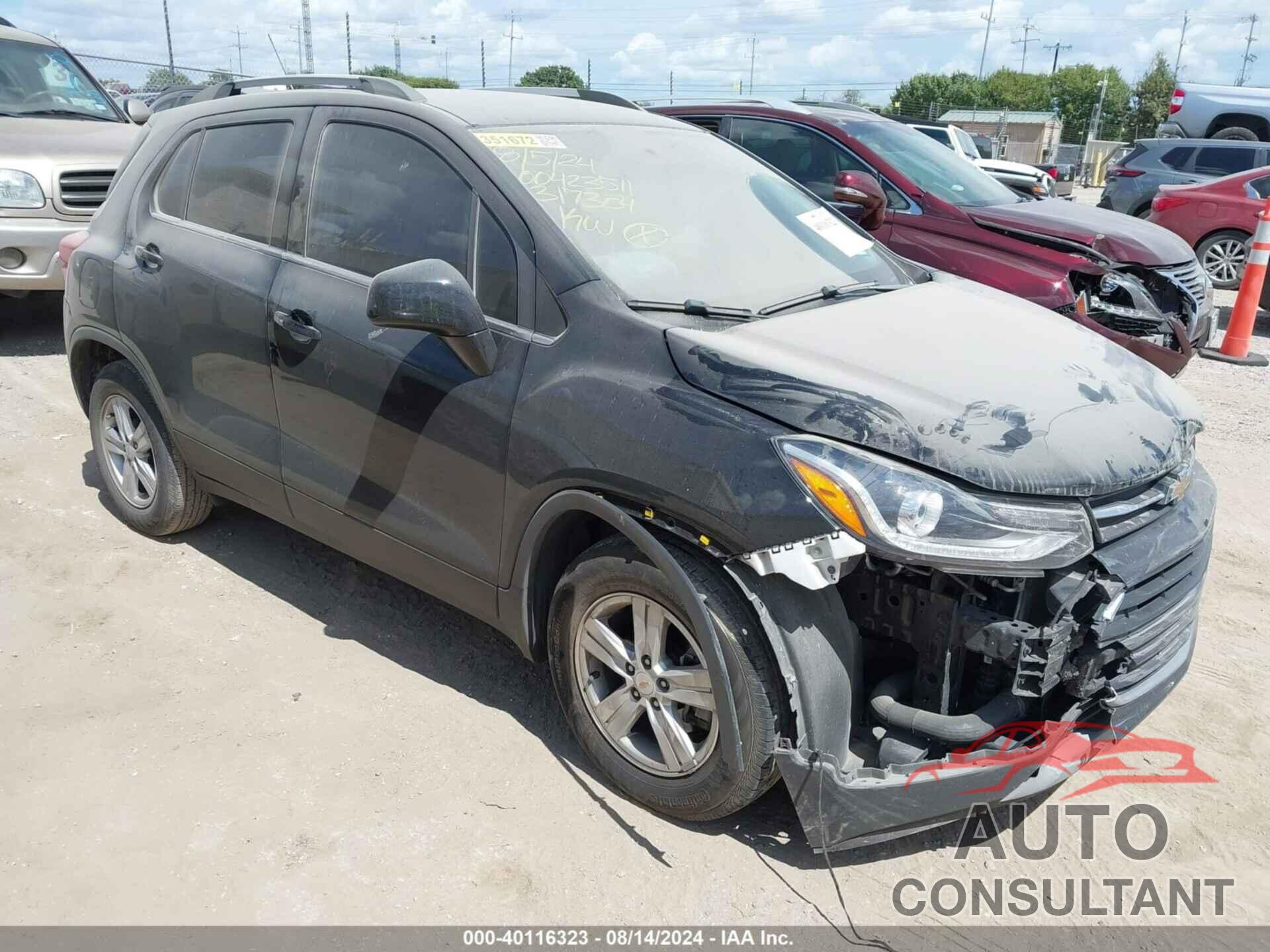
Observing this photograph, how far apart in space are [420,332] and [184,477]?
1.76m

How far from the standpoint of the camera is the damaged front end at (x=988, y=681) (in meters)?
2.42

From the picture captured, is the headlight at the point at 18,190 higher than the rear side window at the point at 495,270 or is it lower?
lower

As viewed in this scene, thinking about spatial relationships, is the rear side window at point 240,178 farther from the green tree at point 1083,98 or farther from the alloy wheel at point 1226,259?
the green tree at point 1083,98

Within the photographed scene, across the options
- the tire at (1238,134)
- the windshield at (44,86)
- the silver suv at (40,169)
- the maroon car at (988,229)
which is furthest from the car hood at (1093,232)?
the tire at (1238,134)

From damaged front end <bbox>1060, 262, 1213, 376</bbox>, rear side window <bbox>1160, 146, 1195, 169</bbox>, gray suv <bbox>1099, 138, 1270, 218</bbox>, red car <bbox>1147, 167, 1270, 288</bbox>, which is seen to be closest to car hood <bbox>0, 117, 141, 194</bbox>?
damaged front end <bbox>1060, 262, 1213, 376</bbox>

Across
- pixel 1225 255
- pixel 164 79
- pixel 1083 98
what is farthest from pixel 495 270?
pixel 1083 98

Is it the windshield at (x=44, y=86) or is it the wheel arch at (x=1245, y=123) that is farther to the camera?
the wheel arch at (x=1245, y=123)

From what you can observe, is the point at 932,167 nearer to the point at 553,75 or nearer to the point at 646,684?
the point at 646,684

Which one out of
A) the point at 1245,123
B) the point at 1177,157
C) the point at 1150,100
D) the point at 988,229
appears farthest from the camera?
the point at 1150,100

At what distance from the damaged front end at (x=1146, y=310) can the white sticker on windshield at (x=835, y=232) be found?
2.81m

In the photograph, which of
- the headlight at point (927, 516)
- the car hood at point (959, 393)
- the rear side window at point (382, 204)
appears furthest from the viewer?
the rear side window at point (382, 204)

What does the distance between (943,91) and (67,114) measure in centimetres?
9679

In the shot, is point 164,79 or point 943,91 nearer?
point 164,79

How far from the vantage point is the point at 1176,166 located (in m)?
14.3
